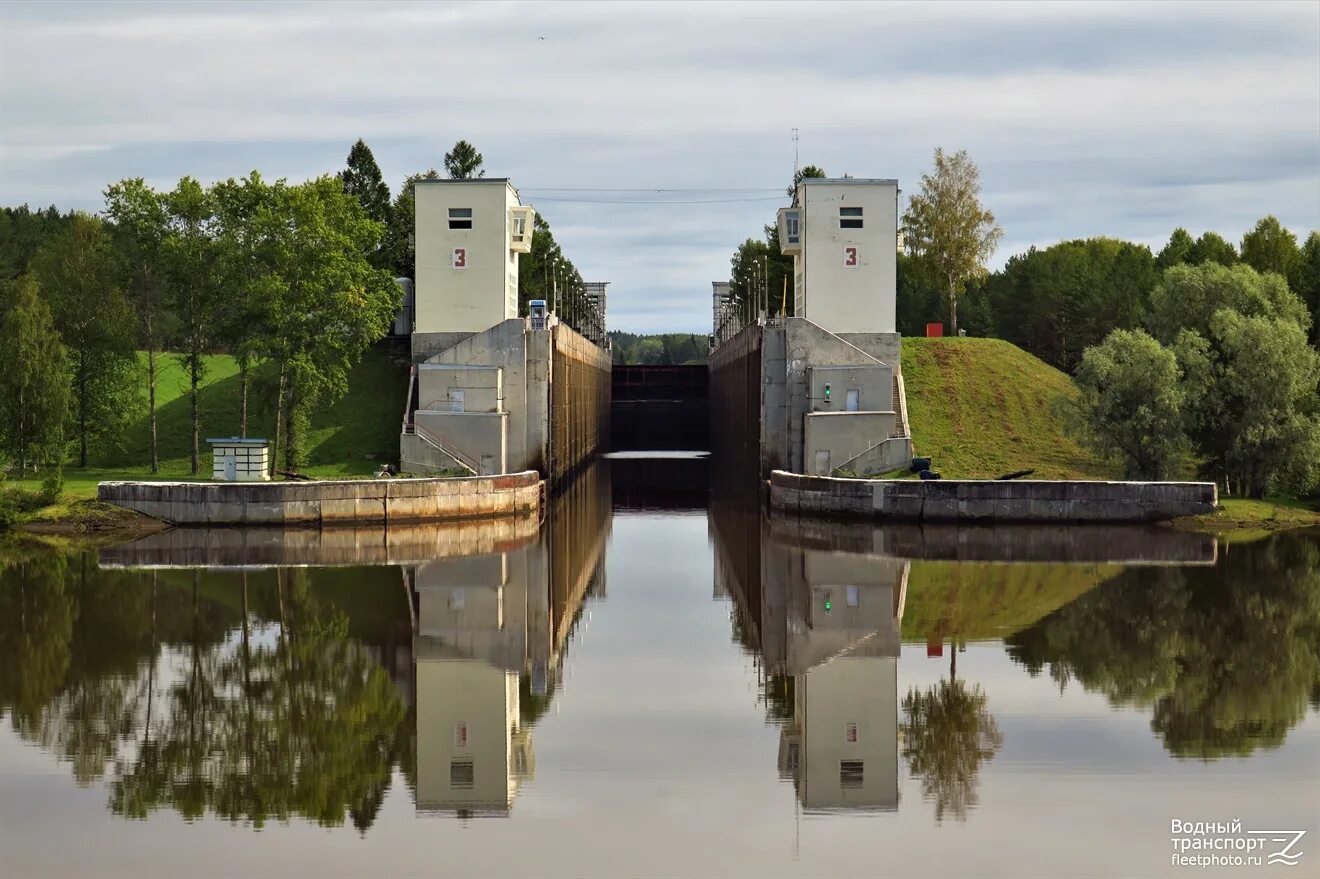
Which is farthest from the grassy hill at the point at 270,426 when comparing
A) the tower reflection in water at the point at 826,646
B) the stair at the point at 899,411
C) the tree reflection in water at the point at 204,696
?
the tree reflection in water at the point at 204,696

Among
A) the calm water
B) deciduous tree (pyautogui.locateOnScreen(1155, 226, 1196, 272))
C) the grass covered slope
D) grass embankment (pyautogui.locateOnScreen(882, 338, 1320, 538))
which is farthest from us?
deciduous tree (pyautogui.locateOnScreen(1155, 226, 1196, 272))

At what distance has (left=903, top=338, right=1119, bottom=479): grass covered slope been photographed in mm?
52750

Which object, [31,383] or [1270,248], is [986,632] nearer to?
[31,383]

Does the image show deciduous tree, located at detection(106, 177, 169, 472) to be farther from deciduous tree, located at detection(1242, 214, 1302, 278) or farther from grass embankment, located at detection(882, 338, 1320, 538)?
deciduous tree, located at detection(1242, 214, 1302, 278)

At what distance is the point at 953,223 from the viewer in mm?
81312

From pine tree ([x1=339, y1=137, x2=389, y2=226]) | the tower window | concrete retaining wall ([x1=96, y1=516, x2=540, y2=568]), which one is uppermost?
Result: pine tree ([x1=339, y1=137, x2=389, y2=226])

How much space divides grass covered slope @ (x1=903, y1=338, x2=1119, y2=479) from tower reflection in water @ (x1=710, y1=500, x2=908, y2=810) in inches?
450

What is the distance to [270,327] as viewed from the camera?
5000 cm

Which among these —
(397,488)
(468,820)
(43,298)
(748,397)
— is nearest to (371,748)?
(468,820)

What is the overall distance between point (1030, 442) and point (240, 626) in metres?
36.9

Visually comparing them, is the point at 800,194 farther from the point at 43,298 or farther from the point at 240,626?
the point at 240,626

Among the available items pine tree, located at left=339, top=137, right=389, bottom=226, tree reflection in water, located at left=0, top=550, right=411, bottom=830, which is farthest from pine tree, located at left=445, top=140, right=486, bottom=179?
tree reflection in water, located at left=0, top=550, right=411, bottom=830

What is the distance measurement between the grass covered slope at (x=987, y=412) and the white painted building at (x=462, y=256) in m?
17.4

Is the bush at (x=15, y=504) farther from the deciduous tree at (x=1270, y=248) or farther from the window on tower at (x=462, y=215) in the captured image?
the deciduous tree at (x=1270, y=248)
